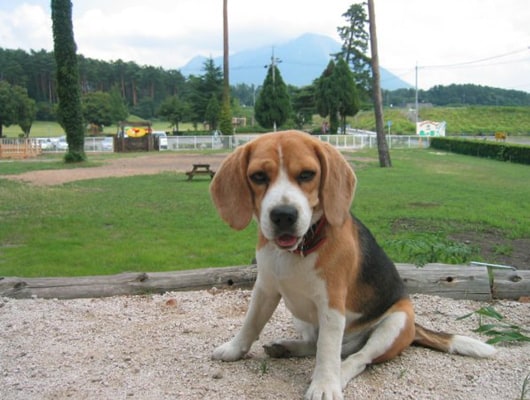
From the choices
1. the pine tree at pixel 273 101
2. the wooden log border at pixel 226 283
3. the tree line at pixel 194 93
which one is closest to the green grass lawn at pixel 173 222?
the wooden log border at pixel 226 283

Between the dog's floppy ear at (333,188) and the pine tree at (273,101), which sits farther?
the pine tree at (273,101)

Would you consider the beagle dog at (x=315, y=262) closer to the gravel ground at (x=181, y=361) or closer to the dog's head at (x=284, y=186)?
the dog's head at (x=284, y=186)

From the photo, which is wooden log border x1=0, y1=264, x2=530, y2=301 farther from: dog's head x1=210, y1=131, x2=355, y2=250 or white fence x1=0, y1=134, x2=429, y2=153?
white fence x1=0, y1=134, x2=429, y2=153

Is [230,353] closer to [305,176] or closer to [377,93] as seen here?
[305,176]

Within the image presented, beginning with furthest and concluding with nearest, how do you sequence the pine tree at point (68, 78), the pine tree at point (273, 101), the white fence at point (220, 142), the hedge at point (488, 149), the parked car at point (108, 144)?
1. the pine tree at point (273, 101)
2. the white fence at point (220, 142)
3. the parked car at point (108, 144)
4. the hedge at point (488, 149)
5. the pine tree at point (68, 78)

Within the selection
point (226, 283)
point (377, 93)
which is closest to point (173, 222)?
point (226, 283)

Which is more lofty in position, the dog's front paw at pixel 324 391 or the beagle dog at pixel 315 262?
the beagle dog at pixel 315 262

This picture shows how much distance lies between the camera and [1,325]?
4934 millimetres

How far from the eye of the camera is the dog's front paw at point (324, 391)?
341 cm

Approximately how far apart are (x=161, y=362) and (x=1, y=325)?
5.51ft

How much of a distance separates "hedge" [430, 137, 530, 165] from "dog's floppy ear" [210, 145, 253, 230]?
32920mm

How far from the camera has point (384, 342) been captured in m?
3.88

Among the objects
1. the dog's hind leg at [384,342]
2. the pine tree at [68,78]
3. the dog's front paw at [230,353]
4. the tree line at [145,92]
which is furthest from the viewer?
the tree line at [145,92]

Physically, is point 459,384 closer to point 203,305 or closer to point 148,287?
point 203,305
